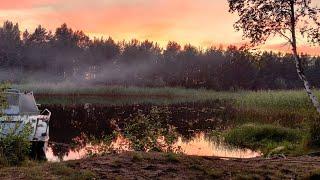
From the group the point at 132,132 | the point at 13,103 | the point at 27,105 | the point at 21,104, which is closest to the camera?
the point at 132,132

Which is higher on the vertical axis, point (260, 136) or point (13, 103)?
point (13, 103)

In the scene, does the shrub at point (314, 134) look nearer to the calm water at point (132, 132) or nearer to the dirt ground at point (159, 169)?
the calm water at point (132, 132)

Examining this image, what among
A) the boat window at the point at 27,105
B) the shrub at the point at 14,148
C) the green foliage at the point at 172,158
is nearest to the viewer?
the green foliage at the point at 172,158

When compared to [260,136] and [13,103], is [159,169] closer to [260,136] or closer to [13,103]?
[13,103]

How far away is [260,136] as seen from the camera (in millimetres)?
23547

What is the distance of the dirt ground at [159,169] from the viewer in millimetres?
8938

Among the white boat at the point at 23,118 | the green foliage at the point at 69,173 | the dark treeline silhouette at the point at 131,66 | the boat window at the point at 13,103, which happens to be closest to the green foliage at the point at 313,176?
the green foliage at the point at 69,173

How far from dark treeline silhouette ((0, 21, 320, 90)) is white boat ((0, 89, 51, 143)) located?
2787 inches

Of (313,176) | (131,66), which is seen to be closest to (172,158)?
(313,176)

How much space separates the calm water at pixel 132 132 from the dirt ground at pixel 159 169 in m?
4.66

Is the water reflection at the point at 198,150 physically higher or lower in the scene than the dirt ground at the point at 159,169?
lower

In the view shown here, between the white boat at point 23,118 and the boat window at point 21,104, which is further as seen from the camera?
the boat window at point 21,104

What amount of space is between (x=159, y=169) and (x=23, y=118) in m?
9.99

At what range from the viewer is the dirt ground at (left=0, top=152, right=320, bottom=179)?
894 cm
